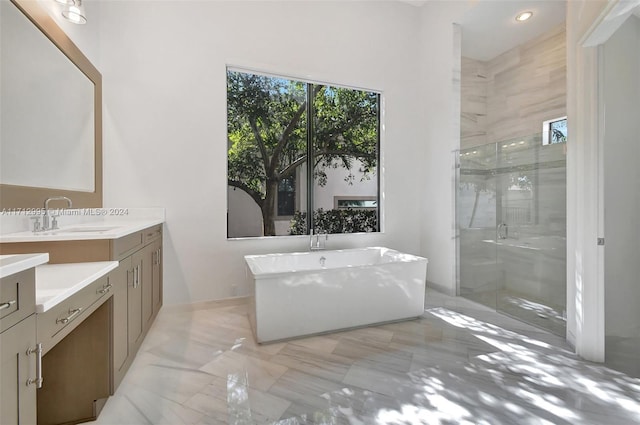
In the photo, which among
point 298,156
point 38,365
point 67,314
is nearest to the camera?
point 38,365

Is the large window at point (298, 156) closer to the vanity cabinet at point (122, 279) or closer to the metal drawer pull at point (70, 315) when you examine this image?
the vanity cabinet at point (122, 279)

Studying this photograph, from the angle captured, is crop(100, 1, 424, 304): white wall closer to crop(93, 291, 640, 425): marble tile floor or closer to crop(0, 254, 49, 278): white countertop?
crop(93, 291, 640, 425): marble tile floor

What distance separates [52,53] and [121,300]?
179 centimetres

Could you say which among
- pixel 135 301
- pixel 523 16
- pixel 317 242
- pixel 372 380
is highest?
pixel 523 16

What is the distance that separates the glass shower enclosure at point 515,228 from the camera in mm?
2809

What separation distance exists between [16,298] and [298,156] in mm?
3176

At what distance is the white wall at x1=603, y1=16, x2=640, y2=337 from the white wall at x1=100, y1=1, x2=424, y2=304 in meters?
1.55

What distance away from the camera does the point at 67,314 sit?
126cm

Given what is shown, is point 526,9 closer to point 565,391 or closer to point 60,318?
point 565,391

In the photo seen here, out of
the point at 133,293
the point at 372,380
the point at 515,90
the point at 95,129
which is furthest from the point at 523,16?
the point at 133,293

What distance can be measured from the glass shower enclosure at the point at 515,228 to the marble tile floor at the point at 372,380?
0.41 m

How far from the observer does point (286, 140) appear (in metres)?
3.79

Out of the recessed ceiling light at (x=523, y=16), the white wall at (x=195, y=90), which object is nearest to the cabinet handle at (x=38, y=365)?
the white wall at (x=195, y=90)

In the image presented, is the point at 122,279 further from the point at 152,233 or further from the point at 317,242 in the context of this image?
the point at 317,242
